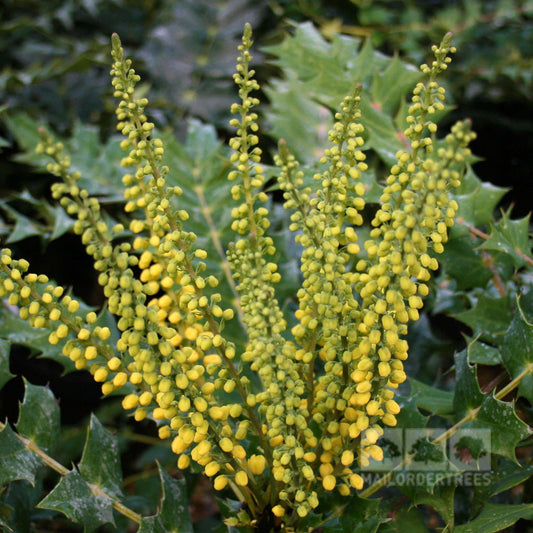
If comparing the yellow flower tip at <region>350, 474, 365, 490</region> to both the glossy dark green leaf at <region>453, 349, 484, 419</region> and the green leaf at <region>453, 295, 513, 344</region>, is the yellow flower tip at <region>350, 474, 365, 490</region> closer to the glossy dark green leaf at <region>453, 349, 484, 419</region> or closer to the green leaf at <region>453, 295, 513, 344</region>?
the glossy dark green leaf at <region>453, 349, 484, 419</region>

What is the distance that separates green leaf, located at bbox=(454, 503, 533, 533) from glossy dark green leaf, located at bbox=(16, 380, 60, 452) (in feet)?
1.80

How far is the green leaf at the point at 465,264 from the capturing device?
36.0 inches

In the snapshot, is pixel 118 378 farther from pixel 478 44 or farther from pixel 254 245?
pixel 478 44

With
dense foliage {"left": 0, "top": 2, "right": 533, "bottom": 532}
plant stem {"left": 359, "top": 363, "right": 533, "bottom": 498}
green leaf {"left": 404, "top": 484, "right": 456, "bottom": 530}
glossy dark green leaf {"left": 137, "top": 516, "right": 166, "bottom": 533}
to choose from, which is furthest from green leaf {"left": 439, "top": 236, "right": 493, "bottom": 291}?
glossy dark green leaf {"left": 137, "top": 516, "right": 166, "bottom": 533}

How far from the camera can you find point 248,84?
572 mm

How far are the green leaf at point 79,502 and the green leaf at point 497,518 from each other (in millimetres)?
432

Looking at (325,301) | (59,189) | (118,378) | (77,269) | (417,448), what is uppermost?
(59,189)

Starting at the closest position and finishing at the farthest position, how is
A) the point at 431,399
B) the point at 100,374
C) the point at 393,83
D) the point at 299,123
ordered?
the point at 100,374
the point at 431,399
the point at 393,83
the point at 299,123

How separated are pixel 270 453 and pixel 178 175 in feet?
2.08

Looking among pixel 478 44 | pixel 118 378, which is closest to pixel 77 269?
pixel 118 378

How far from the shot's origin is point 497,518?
24.7 inches

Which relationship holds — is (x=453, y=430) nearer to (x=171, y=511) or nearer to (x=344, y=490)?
(x=344, y=490)

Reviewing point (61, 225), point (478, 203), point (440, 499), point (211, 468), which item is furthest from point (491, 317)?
point (61, 225)

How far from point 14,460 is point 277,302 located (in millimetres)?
415
